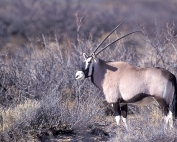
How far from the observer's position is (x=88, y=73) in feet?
26.5

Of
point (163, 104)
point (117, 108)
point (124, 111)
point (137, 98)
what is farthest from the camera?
point (124, 111)

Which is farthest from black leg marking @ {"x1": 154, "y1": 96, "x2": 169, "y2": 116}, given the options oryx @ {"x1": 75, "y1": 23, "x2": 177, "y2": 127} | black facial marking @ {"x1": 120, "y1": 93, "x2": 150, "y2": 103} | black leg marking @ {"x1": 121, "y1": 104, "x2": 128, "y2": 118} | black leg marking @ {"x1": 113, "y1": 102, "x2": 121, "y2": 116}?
black leg marking @ {"x1": 121, "y1": 104, "x2": 128, "y2": 118}

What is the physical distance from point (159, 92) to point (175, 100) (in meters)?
0.37

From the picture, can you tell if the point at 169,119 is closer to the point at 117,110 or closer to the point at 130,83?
the point at 130,83

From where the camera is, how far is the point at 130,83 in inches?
295

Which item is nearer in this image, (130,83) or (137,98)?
(137,98)

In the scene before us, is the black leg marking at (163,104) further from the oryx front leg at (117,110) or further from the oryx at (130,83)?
the oryx front leg at (117,110)

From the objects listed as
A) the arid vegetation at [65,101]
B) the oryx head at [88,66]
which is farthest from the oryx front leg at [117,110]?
the oryx head at [88,66]

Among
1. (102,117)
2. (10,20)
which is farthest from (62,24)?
(102,117)

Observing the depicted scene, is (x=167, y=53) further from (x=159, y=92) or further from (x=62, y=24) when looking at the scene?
(x=62, y=24)

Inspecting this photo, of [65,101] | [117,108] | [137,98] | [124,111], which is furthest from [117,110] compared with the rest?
[65,101]

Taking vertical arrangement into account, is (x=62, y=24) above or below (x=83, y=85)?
above

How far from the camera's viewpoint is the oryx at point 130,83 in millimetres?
7109

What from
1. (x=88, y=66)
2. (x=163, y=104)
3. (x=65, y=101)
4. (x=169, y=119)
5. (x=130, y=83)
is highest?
(x=88, y=66)
